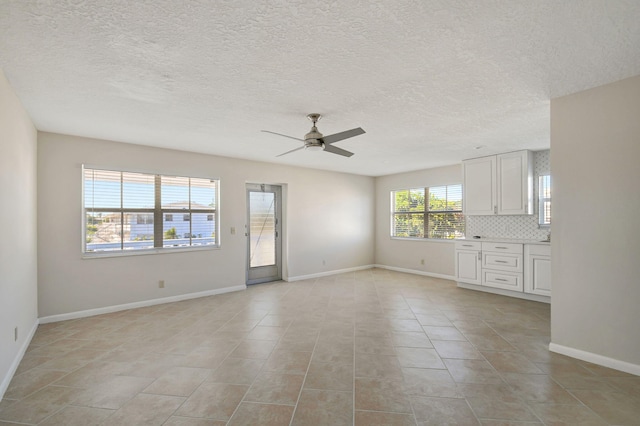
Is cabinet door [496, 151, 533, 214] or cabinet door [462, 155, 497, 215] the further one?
cabinet door [462, 155, 497, 215]

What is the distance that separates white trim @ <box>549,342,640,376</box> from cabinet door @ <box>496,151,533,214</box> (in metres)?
2.65

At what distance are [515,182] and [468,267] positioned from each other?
1663 mm

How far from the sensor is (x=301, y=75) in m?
2.32

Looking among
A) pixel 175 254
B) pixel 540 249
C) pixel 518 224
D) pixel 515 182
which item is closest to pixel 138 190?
pixel 175 254

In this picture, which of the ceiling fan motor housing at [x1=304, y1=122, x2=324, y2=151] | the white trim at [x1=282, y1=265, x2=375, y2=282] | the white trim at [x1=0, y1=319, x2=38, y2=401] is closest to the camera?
the white trim at [x1=0, y1=319, x2=38, y2=401]

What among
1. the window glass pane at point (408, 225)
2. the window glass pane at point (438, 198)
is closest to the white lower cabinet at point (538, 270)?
the window glass pane at point (438, 198)

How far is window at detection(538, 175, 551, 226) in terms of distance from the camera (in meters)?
5.02

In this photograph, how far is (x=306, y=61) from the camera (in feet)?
6.95

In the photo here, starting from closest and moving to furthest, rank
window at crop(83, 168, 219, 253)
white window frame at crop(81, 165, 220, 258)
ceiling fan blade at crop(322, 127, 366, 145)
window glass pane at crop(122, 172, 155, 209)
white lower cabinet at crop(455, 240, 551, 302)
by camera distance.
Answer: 1. ceiling fan blade at crop(322, 127, 366, 145)
2. white window frame at crop(81, 165, 220, 258)
3. window at crop(83, 168, 219, 253)
4. window glass pane at crop(122, 172, 155, 209)
5. white lower cabinet at crop(455, 240, 551, 302)

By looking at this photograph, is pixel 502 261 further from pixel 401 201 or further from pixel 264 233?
pixel 264 233

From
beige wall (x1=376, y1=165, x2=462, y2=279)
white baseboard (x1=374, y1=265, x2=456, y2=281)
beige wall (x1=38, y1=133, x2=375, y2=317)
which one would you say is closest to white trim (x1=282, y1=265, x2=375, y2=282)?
beige wall (x1=38, y1=133, x2=375, y2=317)

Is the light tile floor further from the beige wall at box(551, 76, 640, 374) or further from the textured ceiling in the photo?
the textured ceiling

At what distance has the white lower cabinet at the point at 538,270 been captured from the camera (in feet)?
14.6

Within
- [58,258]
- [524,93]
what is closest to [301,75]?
[524,93]
